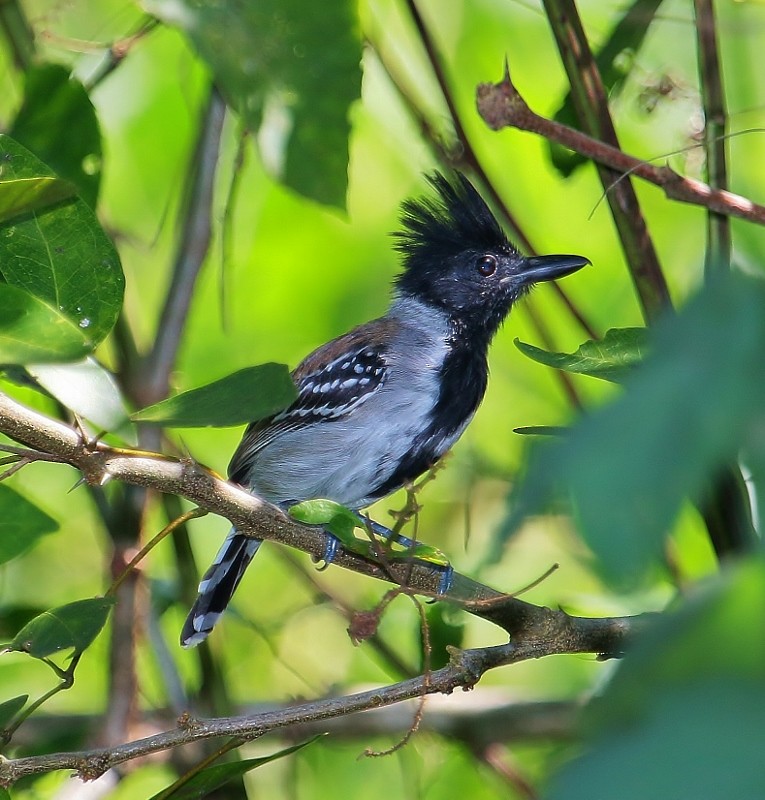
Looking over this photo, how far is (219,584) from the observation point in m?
3.88

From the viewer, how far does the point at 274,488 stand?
160 inches

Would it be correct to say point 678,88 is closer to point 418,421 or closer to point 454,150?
point 454,150

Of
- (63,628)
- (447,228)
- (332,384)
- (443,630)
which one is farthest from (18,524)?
(447,228)

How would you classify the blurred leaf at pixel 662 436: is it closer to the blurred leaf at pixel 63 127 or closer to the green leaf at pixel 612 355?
the green leaf at pixel 612 355

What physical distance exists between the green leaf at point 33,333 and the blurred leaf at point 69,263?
0.52m

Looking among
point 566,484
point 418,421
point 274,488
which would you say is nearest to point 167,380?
point 274,488

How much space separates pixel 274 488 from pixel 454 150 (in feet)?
4.60

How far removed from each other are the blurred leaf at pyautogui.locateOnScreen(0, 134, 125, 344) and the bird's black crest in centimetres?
218

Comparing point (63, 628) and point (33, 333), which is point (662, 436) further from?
point (63, 628)

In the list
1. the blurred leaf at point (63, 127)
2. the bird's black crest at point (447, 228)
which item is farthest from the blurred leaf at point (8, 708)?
the bird's black crest at point (447, 228)

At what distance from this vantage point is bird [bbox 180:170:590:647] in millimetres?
3775

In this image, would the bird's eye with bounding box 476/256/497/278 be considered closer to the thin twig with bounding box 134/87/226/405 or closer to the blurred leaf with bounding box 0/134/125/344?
the thin twig with bounding box 134/87/226/405

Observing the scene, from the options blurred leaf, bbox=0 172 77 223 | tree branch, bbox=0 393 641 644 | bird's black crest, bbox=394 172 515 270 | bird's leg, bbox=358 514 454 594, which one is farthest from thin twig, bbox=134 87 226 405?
blurred leaf, bbox=0 172 77 223

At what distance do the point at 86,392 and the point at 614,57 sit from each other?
6.74 feet
